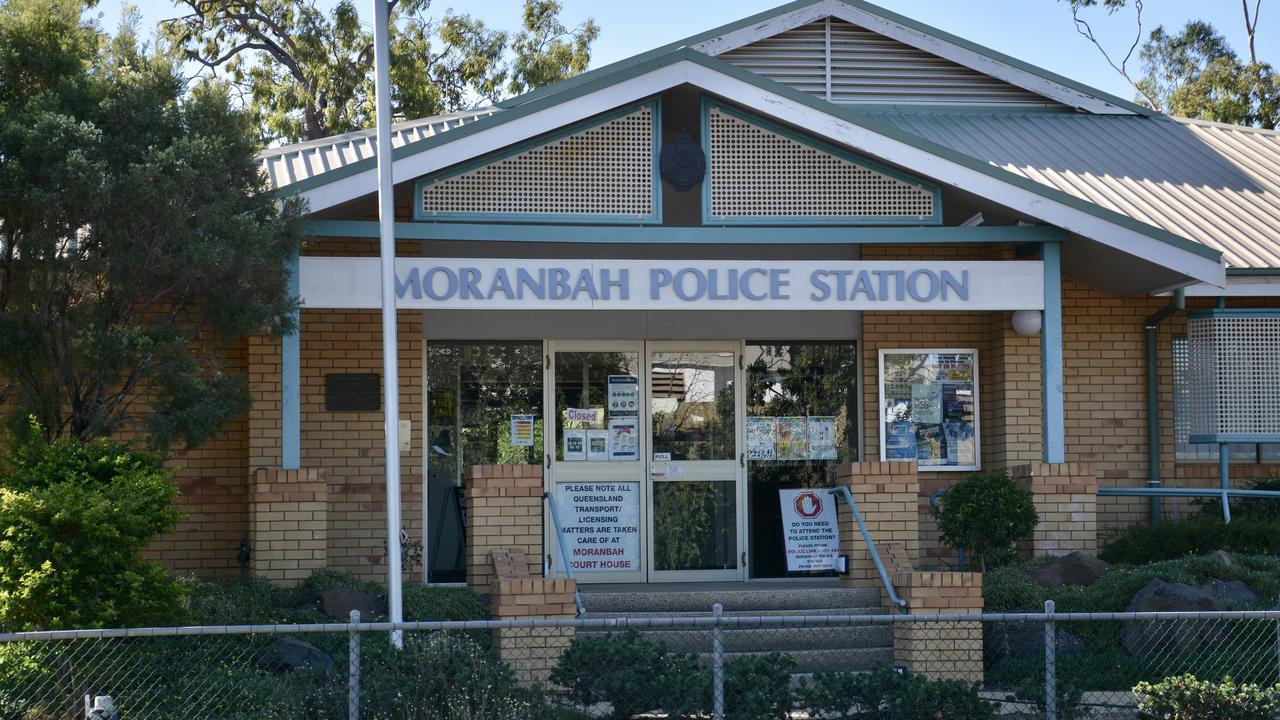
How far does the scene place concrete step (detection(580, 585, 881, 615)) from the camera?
1080cm

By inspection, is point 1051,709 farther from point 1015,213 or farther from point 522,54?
point 522,54

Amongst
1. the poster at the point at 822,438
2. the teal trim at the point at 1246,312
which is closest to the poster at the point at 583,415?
the poster at the point at 822,438

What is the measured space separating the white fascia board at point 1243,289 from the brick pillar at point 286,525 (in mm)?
7601

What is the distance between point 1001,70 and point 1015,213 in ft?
17.3

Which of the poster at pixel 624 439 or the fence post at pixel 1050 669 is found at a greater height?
the poster at pixel 624 439

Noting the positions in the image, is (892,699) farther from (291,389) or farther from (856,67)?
(856,67)

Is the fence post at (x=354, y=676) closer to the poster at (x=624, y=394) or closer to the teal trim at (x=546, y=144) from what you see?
the teal trim at (x=546, y=144)

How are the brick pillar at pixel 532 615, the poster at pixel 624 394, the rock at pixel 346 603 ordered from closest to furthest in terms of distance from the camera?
the brick pillar at pixel 532 615 → the rock at pixel 346 603 → the poster at pixel 624 394

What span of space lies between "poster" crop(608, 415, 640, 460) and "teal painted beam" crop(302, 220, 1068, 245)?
2.19 m

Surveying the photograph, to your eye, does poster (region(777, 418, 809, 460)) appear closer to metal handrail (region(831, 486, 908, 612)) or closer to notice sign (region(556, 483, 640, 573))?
notice sign (region(556, 483, 640, 573))

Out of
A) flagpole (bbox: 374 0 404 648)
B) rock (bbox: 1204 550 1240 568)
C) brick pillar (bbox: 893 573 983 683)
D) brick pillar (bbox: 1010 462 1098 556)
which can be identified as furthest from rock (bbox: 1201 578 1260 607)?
flagpole (bbox: 374 0 404 648)

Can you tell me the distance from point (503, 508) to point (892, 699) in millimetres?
3784

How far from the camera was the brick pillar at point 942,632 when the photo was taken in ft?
32.1

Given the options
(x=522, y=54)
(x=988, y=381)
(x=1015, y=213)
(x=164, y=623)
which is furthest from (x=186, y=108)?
(x=522, y=54)
